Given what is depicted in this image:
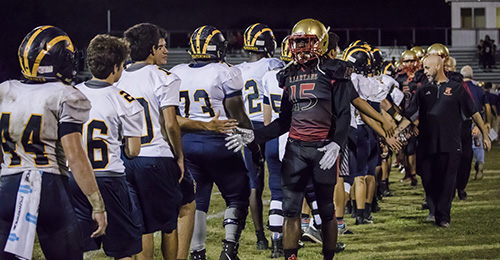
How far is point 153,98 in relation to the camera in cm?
482

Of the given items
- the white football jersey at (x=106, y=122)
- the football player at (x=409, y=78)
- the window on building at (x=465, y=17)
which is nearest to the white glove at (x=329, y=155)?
the white football jersey at (x=106, y=122)

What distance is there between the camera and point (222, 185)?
589 cm

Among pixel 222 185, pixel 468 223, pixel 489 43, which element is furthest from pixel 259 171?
pixel 489 43

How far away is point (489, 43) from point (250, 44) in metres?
25.8

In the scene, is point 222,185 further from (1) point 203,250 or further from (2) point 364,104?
(2) point 364,104

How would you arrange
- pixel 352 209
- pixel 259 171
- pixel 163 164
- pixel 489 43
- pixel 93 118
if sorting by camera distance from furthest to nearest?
pixel 489 43 < pixel 352 209 < pixel 259 171 < pixel 163 164 < pixel 93 118

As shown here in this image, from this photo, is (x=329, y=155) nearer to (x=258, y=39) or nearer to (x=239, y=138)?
(x=239, y=138)

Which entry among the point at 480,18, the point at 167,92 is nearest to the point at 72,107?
the point at 167,92

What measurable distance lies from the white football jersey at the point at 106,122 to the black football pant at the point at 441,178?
4958 mm

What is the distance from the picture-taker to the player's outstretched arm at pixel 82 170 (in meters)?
3.53

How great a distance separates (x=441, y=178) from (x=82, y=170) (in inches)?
218

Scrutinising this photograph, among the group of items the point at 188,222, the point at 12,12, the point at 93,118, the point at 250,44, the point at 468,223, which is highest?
the point at 12,12

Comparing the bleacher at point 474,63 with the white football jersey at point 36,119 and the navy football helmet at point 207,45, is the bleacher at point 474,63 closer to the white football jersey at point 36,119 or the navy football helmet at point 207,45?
the navy football helmet at point 207,45

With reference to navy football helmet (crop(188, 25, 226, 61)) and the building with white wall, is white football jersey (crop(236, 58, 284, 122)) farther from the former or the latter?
the building with white wall
